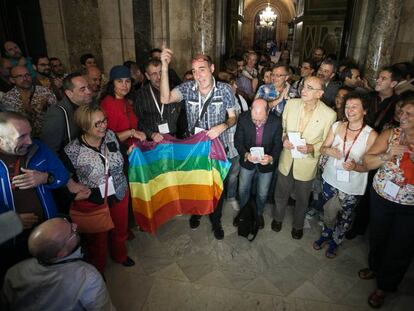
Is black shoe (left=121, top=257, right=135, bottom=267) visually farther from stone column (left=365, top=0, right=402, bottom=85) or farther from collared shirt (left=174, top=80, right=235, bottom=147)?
stone column (left=365, top=0, right=402, bottom=85)

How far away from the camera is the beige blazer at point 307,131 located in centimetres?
346

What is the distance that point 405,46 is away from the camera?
21.1ft

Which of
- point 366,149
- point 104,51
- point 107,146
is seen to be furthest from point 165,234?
point 104,51

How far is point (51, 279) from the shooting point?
1.75 metres

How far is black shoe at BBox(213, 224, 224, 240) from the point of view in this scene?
3.96m

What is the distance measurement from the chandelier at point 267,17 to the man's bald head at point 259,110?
81.9 ft

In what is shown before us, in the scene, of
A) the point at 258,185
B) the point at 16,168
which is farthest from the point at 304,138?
the point at 16,168

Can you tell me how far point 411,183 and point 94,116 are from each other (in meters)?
2.97

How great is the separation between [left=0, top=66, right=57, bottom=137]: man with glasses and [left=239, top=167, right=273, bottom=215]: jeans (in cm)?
286

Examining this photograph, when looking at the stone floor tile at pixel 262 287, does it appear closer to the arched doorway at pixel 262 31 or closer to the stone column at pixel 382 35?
the stone column at pixel 382 35

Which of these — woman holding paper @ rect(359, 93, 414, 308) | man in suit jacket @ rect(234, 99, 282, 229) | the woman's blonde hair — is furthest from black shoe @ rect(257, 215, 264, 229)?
the woman's blonde hair

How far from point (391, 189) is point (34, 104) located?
442 cm

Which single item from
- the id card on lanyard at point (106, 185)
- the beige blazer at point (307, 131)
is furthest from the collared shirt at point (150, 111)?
the beige blazer at point (307, 131)

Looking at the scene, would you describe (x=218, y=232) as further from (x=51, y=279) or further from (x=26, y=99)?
(x=26, y=99)
